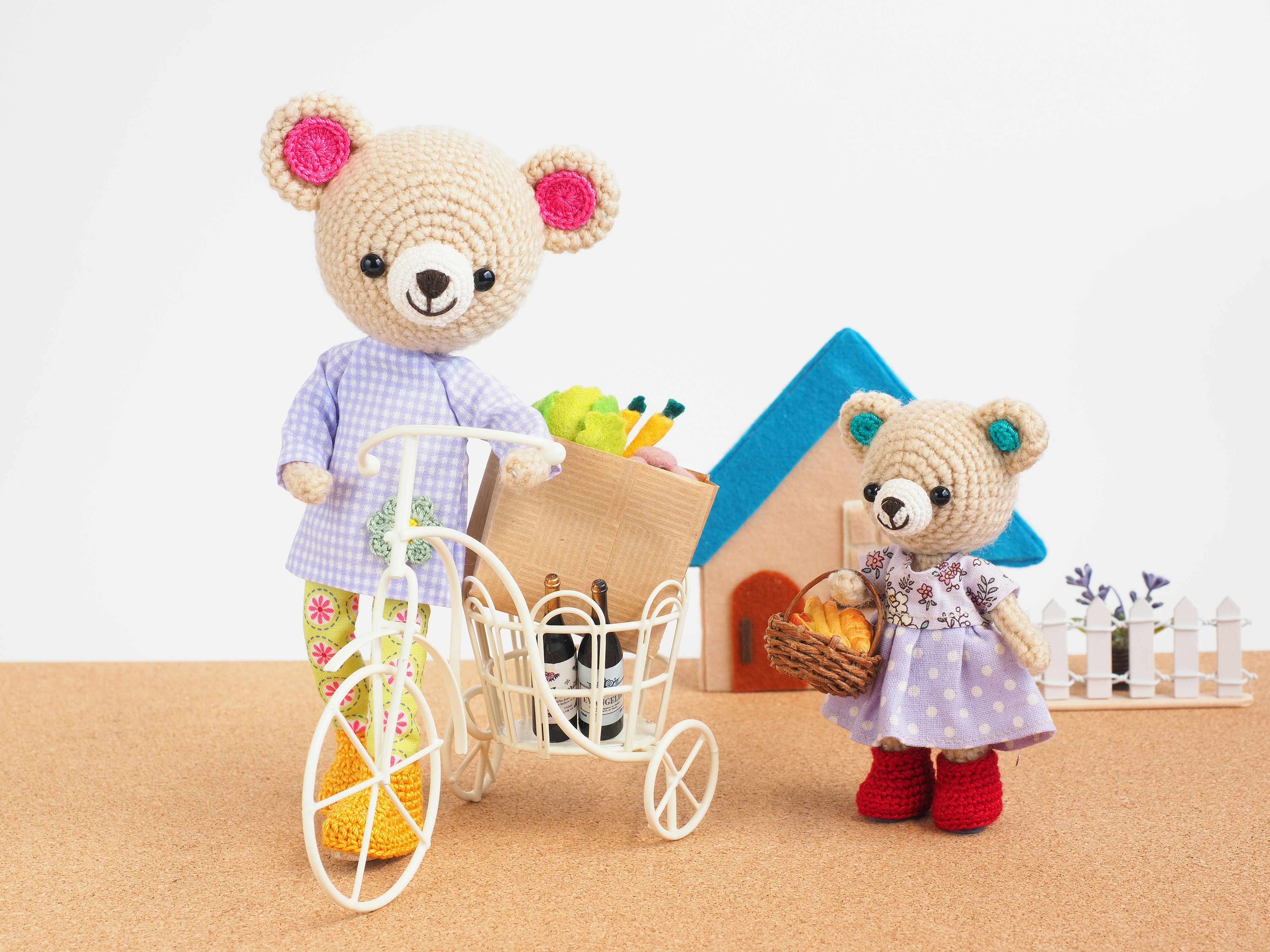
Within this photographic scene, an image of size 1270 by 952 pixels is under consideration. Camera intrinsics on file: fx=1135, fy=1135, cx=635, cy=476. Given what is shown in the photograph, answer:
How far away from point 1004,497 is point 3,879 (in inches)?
66.0

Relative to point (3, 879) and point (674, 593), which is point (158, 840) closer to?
point (3, 879)

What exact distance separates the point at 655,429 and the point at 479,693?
602 millimetres

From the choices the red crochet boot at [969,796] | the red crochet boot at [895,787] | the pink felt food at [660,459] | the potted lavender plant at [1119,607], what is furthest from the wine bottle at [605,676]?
the potted lavender plant at [1119,607]

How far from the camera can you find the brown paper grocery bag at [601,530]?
6.33ft

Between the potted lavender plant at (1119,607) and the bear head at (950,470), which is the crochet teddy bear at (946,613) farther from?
the potted lavender plant at (1119,607)

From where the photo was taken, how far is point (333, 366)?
1.96 m

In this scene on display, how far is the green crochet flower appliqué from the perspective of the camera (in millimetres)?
1850

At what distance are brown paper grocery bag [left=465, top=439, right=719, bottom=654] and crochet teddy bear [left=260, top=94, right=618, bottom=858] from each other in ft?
0.31

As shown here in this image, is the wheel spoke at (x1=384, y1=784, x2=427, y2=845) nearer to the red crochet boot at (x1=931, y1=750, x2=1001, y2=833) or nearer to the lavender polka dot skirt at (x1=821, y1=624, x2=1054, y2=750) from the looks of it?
the lavender polka dot skirt at (x1=821, y1=624, x2=1054, y2=750)


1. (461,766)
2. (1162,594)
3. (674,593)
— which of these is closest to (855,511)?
(674,593)

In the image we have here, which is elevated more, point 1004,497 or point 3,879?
point 1004,497

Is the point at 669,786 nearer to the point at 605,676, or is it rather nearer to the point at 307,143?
the point at 605,676

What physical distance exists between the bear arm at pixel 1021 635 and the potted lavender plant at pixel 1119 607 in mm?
888

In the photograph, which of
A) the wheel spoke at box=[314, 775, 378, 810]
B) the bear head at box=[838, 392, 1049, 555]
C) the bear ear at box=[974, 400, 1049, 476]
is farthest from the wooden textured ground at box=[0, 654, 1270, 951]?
the bear ear at box=[974, 400, 1049, 476]
